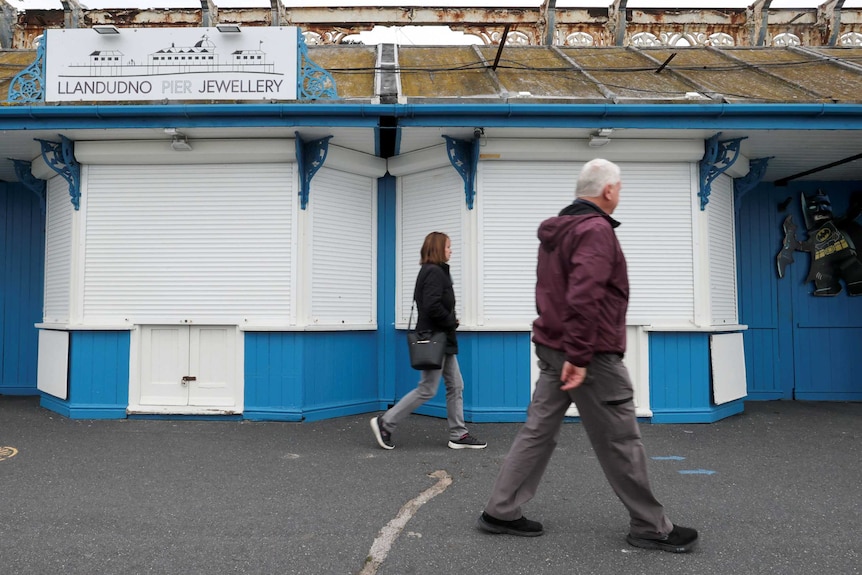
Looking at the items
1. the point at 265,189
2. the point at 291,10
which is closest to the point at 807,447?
the point at 265,189

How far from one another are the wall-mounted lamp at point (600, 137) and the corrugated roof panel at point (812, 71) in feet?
A: 6.90

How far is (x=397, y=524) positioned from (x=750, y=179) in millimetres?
6012

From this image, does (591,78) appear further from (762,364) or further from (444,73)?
(762,364)

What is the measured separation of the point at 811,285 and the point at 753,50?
361 centimetres

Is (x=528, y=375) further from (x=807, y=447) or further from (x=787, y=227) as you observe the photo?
(x=787, y=227)

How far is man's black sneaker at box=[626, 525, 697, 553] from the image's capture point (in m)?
2.90

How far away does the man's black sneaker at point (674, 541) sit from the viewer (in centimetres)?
290

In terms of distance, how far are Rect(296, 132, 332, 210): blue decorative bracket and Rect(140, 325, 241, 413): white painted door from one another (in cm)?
159

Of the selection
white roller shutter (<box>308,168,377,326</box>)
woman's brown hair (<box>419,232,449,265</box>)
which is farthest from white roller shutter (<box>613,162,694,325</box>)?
white roller shutter (<box>308,168,377,326</box>)

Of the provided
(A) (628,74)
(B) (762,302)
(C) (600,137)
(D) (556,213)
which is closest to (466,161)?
(D) (556,213)

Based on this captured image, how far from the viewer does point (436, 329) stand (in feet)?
16.1

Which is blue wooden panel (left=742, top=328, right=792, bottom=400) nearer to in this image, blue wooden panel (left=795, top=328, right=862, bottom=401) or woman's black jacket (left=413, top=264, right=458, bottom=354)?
blue wooden panel (left=795, top=328, right=862, bottom=401)

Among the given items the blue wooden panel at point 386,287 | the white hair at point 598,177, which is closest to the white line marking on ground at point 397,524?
the white hair at point 598,177

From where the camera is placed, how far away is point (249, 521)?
334 cm
